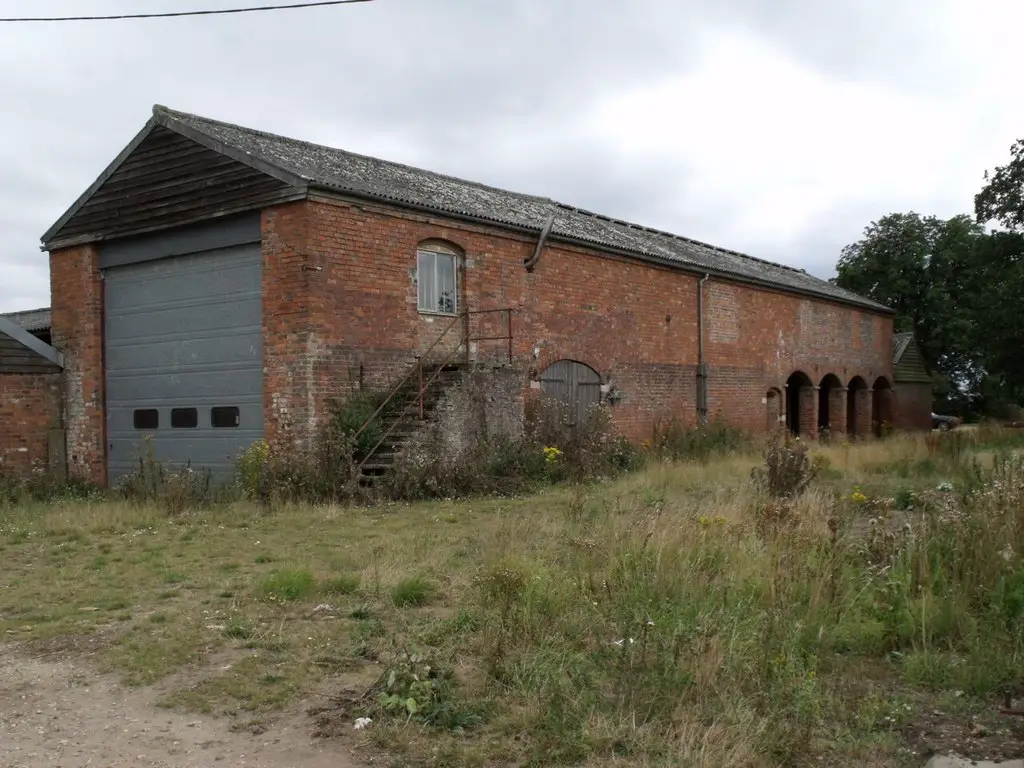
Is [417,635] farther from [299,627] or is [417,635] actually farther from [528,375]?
[528,375]

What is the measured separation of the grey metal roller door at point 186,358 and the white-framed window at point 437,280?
2.83 meters

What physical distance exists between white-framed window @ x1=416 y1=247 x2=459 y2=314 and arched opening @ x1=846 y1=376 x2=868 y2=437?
1988 centimetres

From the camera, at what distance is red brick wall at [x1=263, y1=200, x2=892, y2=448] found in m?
14.7

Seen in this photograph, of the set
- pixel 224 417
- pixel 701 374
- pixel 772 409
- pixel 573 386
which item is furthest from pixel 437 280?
pixel 772 409

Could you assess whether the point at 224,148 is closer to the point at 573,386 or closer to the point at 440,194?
the point at 440,194

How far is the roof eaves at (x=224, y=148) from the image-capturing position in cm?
1452

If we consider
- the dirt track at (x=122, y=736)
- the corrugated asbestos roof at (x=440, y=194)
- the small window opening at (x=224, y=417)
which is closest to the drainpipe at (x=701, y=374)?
the corrugated asbestos roof at (x=440, y=194)

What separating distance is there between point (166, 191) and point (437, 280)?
16.8ft

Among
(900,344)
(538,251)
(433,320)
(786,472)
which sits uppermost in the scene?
(538,251)

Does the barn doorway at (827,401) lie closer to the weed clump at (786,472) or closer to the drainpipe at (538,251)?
the drainpipe at (538,251)

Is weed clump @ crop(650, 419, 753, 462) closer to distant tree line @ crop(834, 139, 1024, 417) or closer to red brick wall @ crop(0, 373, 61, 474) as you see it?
red brick wall @ crop(0, 373, 61, 474)

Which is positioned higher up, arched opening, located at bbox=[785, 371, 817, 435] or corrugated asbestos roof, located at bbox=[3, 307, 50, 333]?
corrugated asbestos roof, located at bbox=[3, 307, 50, 333]

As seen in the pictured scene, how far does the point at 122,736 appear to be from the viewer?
4.55 metres

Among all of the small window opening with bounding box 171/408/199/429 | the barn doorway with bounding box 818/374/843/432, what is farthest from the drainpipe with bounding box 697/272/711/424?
the small window opening with bounding box 171/408/199/429
